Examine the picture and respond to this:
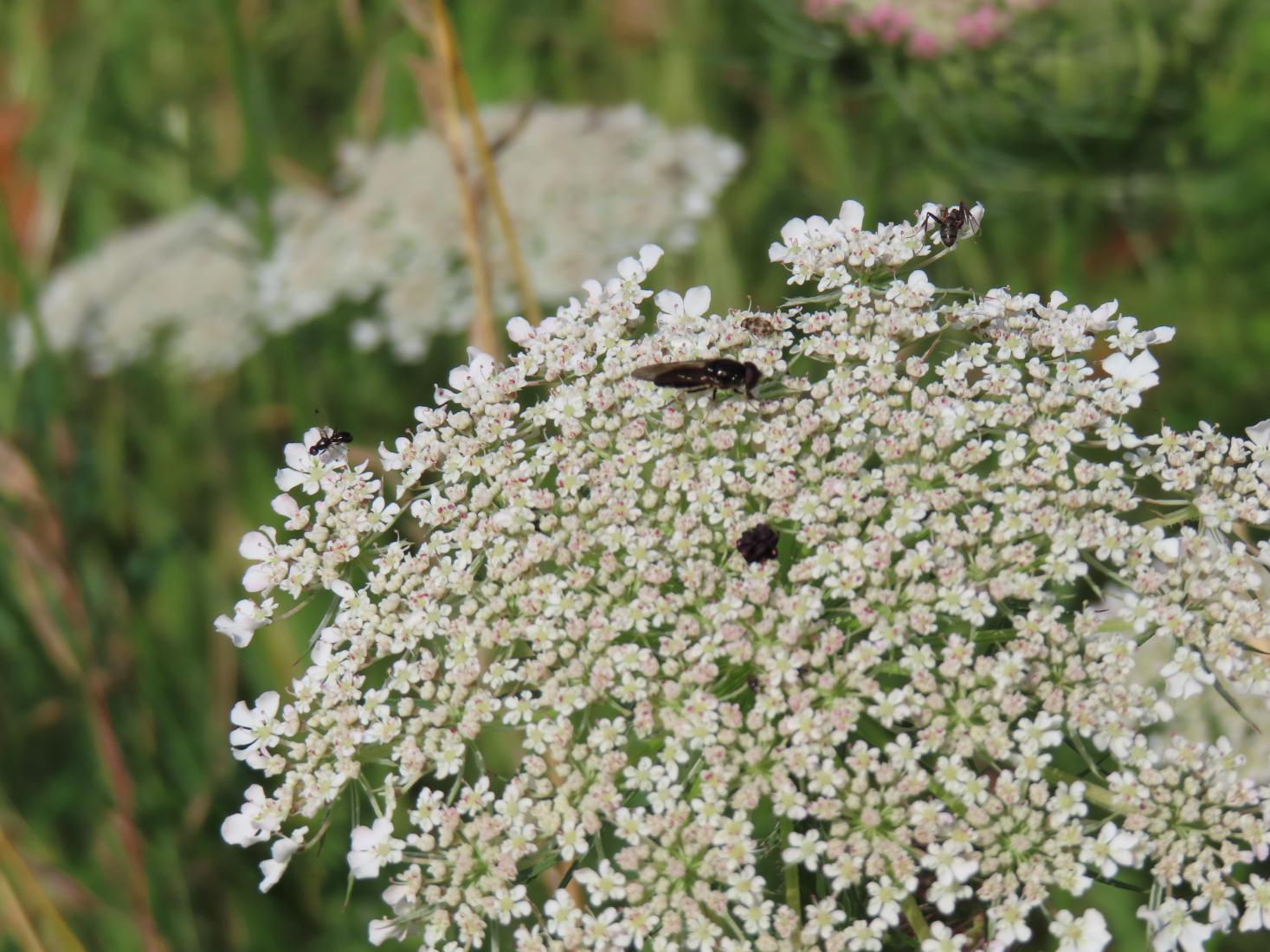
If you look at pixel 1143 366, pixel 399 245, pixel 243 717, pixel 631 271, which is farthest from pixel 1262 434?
pixel 399 245

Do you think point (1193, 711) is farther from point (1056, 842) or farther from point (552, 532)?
point (552, 532)

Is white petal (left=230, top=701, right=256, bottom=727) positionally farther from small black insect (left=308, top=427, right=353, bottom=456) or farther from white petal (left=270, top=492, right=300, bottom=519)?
small black insect (left=308, top=427, right=353, bottom=456)

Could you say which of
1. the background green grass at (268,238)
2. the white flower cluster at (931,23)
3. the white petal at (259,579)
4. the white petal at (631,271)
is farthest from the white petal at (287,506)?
the white flower cluster at (931,23)

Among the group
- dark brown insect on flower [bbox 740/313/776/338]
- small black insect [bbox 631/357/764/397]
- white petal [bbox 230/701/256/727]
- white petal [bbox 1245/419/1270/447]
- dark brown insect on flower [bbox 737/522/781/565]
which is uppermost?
dark brown insect on flower [bbox 740/313/776/338]

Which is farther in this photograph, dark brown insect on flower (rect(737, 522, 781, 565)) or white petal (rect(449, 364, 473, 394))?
→ white petal (rect(449, 364, 473, 394))

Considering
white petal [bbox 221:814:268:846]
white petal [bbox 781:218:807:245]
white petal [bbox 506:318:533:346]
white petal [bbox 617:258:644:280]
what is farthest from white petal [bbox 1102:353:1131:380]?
white petal [bbox 221:814:268:846]

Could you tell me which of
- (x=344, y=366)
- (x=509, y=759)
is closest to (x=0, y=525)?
(x=344, y=366)

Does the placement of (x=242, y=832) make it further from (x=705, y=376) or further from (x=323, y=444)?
(x=705, y=376)
